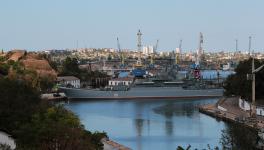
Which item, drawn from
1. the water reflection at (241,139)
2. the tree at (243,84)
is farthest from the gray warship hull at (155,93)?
the water reflection at (241,139)

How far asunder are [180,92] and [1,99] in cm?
3819

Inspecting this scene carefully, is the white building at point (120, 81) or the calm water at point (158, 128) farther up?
the white building at point (120, 81)

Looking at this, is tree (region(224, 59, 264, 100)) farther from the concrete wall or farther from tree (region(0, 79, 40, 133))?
tree (region(0, 79, 40, 133))

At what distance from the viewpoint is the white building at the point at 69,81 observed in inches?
2212

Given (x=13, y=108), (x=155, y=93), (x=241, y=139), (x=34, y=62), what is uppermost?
(x=34, y=62)

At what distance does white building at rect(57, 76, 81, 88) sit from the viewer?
184 ft

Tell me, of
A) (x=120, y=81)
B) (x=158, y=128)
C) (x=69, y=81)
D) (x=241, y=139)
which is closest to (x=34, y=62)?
(x=69, y=81)

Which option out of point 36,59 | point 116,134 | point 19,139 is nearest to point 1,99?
point 19,139

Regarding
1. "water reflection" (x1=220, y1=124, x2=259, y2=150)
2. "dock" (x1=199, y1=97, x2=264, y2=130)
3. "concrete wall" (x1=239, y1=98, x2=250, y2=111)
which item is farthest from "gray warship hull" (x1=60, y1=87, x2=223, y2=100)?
"water reflection" (x1=220, y1=124, x2=259, y2=150)

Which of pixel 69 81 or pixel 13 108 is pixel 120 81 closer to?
pixel 69 81

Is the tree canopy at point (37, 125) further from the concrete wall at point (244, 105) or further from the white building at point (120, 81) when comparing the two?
the white building at point (120, 81)

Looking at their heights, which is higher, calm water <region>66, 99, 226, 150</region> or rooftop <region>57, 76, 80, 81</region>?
rooftop <region>57, 76, 80, 81</region>

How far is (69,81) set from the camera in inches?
2261

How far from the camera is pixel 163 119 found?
98.3 feet
